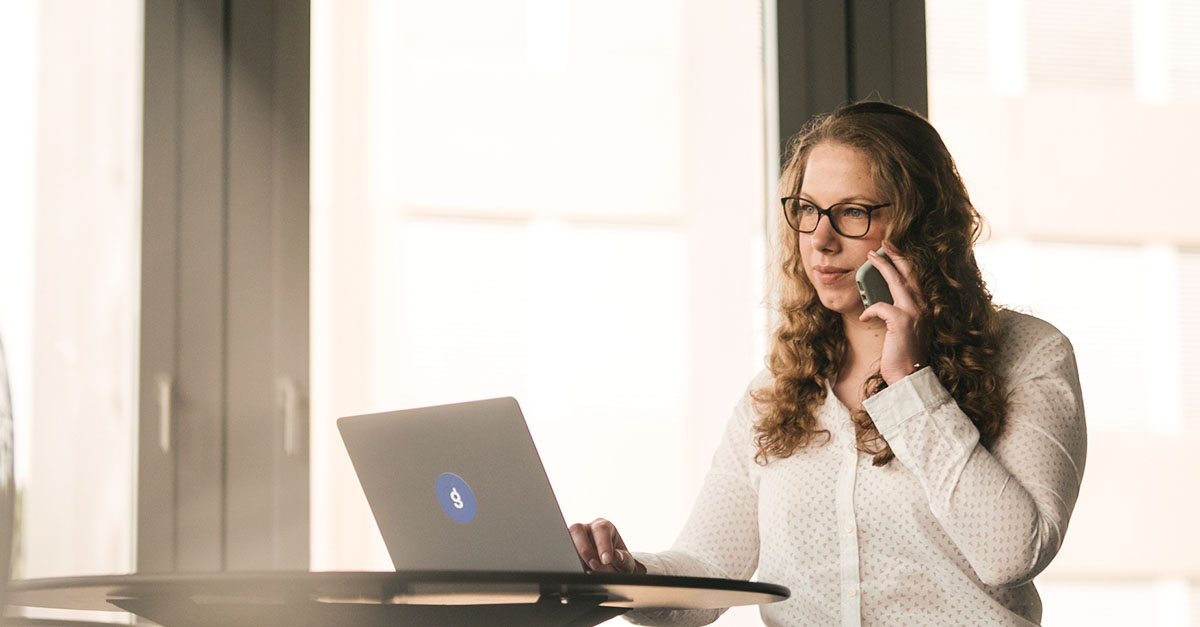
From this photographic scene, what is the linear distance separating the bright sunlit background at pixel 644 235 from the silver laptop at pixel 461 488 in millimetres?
943

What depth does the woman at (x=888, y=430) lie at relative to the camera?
145cm

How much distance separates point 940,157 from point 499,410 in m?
1.02

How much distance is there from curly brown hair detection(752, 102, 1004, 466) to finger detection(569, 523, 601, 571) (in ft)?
1.40

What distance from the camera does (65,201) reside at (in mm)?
2016

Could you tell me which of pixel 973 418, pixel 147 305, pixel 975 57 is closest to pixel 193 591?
pixel 973 418

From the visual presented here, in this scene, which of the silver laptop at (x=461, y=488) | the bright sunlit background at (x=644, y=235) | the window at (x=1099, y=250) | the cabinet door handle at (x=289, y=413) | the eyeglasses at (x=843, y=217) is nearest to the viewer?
the silver laptop at (x=461, y=488)

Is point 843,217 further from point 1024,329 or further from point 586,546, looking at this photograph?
point 586,546

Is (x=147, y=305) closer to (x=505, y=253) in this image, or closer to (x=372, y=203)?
(x=372, y=203)

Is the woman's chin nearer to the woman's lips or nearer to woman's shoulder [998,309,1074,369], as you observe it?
the woman's lips

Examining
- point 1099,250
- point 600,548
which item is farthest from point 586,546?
point 1099,250

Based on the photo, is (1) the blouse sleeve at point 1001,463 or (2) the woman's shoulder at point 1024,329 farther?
(2) the woman's shoulder at point 1024,329

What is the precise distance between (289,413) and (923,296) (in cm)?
115

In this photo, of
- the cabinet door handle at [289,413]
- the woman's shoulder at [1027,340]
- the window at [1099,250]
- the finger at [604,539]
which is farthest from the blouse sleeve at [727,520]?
the window at [1099,250]

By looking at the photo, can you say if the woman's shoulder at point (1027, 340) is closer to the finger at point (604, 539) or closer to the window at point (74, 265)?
the finger at point (604, 539)
